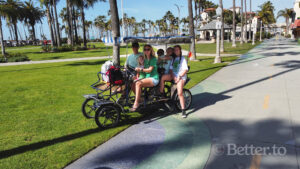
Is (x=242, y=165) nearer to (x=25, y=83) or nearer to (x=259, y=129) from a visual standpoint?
(x=259, y=129)

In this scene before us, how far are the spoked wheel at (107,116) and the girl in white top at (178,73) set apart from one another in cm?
139

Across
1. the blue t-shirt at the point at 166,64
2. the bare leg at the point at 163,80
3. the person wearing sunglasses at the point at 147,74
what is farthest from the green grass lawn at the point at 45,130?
the blue t-shirt at the point at 166,64

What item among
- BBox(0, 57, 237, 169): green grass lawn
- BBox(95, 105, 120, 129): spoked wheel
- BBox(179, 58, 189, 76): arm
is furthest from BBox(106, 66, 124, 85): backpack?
BBox(179, 58, 189, 76): arm

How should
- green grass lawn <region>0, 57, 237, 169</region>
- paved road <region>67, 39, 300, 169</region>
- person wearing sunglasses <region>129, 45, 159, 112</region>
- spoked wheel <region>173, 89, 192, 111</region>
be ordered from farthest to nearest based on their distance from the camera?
spoked wheel <region>173, 89, 192, 111</region> → person wearing sunglasses <region>129, 45, 159, 112</region> → green grass lawn <region>0, 57, 237, 169</region> → paved road <region>67, 39, 300, 169</region>

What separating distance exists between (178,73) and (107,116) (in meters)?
2.17

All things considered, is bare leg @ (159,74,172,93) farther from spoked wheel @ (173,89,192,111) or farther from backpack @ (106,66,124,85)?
backpack @ (106,66,124,85)

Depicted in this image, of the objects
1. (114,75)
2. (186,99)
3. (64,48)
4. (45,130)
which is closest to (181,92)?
(186,99)

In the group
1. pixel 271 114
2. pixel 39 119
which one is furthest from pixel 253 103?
pixel 39 119

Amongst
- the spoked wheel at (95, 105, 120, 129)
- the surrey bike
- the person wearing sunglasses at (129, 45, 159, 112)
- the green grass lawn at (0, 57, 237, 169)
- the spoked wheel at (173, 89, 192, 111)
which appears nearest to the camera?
the green grass lawn at (0, 57, 237, 169)

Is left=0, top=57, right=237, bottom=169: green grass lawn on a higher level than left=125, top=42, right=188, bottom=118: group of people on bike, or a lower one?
lower

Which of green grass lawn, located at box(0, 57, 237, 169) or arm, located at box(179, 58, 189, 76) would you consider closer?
green grass lawn, located at box(0, 57, 237, 169)

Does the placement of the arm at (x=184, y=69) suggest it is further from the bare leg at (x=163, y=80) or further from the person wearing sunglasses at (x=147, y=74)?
the person wearing sunglasses at (x=147, y=74)

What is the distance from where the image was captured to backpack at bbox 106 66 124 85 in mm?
4969

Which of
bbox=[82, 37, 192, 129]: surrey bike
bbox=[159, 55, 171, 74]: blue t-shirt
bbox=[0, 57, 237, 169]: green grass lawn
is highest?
bbox=[159, 55, 171, 74]: blue t-shirt
